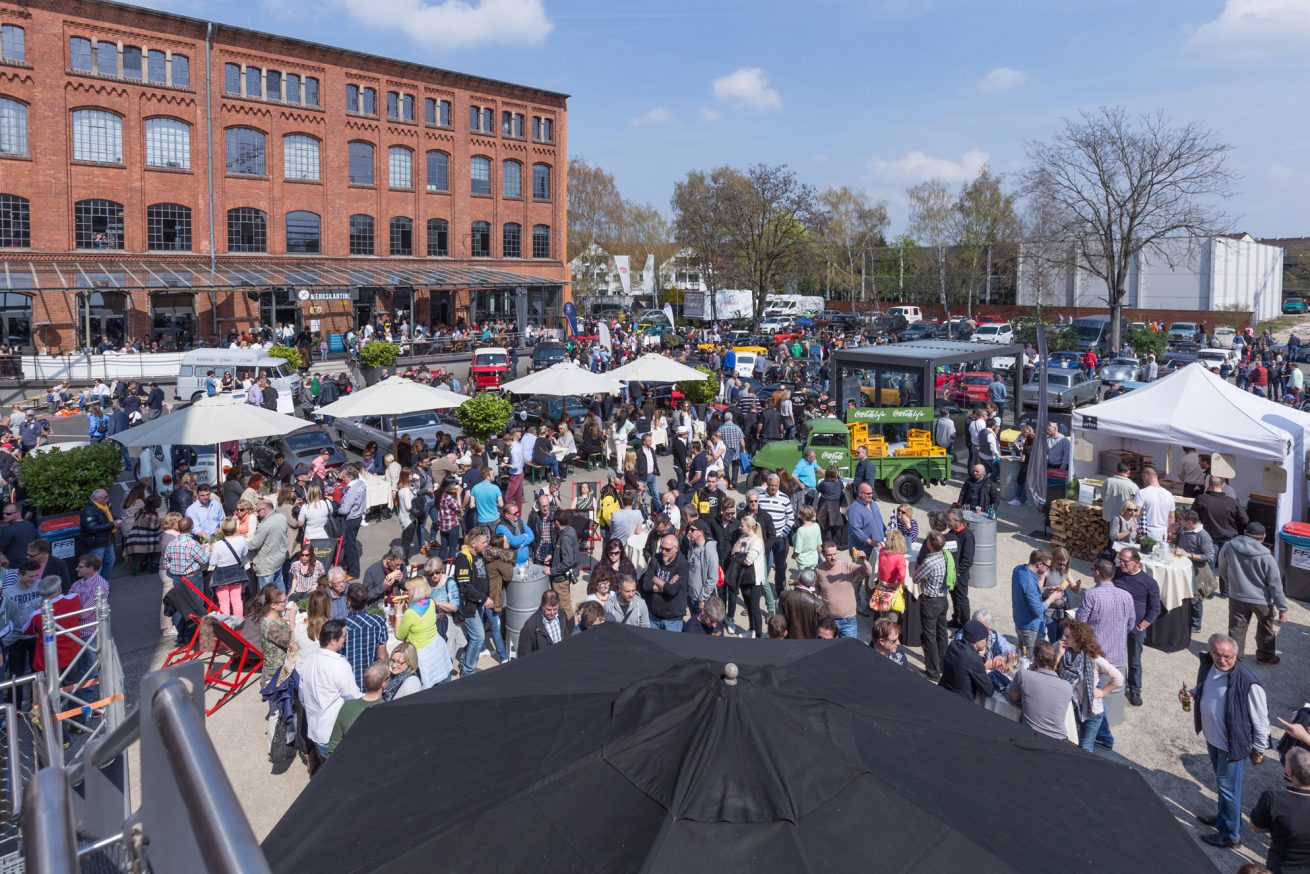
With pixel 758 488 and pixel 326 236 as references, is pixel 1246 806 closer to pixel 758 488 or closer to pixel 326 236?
pixel 758 488

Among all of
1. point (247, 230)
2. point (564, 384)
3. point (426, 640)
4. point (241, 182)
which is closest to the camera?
point (426, 640)

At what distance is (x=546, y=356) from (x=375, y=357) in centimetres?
615

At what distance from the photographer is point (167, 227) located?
136 feet

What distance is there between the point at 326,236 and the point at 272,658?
42089 millimetres

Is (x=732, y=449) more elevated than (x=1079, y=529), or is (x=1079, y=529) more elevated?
(x=732, y=449)

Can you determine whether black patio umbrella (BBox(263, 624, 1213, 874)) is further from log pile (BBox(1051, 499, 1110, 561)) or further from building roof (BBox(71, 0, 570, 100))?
building roof (BBox(71, 0, 570, 100))

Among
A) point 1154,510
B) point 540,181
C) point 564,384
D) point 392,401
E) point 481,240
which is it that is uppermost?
point 540,181

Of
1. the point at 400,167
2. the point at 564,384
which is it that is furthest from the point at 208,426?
the point at 400,167

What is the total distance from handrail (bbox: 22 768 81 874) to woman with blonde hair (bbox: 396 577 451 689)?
681cm

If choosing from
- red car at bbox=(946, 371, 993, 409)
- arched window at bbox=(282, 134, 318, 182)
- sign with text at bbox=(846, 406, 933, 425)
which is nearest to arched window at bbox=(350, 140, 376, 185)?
arched window at bbox=(282, 134, 318, 182)

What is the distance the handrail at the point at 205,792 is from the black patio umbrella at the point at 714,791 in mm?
2048

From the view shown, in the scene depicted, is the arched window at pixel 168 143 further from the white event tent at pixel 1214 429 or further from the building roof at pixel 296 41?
the white event tent at pixel 1214 429

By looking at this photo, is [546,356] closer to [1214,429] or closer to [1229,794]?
[1214,429]

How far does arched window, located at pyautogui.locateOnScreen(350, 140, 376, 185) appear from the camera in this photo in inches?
1855
